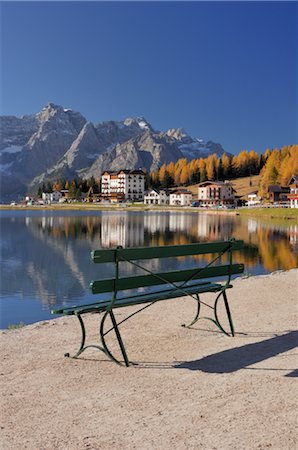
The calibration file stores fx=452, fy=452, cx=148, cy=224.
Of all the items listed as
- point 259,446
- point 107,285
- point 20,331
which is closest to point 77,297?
point 20,331

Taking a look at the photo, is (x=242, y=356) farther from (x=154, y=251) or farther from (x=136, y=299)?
(x=154, y=251)

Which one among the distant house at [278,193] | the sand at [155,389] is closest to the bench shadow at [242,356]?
the sand at [155,389]

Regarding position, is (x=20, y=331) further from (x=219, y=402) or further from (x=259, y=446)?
(x=259, y=446)

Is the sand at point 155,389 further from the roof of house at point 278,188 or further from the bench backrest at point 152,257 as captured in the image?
the roof of house at point 278,188

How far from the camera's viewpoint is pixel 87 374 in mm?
7285

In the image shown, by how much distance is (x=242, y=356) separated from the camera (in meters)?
8.16

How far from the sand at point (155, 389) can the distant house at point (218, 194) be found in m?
161

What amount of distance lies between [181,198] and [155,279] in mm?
176587

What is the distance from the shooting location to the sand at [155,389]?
5.17m

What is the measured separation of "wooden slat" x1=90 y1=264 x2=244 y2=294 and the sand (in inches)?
50.1

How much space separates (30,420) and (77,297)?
1225 centimetres

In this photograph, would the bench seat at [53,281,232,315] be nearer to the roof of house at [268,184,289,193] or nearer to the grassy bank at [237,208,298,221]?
the grassy bank at [237,208,298,221]

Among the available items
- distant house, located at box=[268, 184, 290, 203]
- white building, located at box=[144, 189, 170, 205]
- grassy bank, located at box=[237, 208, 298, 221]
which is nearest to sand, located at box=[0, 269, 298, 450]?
grassy bank, located at box=[237, 208, 298, 221]

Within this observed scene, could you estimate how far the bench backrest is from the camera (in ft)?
25.5
